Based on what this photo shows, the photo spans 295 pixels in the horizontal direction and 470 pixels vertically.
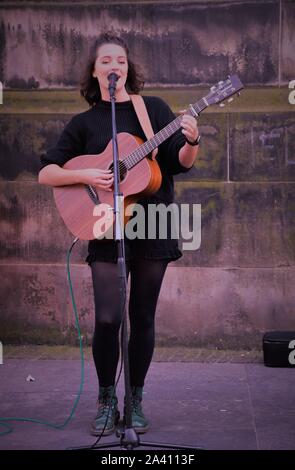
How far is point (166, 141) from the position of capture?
448 cm

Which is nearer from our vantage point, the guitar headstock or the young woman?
the guitar headstock

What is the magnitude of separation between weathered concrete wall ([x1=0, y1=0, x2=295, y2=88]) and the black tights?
2516 mm

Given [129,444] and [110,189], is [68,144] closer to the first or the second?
[110,189]

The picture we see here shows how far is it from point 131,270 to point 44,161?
77cm

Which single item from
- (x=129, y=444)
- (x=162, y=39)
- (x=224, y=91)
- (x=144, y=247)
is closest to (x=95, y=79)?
(x=224, y=91)

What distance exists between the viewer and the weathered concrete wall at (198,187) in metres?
6.46

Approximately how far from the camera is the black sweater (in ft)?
14.5

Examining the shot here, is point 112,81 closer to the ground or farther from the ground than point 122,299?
farther from the ground

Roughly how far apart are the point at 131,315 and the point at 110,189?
73 centimetres

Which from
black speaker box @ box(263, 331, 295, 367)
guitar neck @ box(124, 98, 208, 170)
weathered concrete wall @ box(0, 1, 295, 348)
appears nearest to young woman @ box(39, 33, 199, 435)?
guitar neck @ box(124, 98, 208, 170)

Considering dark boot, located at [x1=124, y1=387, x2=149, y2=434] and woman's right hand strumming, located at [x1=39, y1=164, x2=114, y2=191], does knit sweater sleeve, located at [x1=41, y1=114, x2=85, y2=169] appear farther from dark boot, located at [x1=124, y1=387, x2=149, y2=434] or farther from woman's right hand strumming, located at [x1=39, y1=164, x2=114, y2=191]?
dark boot, located at [x1=124, y1=387, x2=149, y2=434]

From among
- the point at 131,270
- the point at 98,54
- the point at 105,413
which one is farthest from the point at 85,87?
the point at 105,413

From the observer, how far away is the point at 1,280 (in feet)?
22.0
